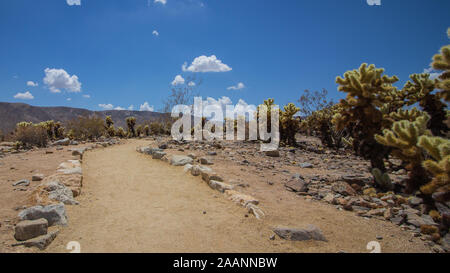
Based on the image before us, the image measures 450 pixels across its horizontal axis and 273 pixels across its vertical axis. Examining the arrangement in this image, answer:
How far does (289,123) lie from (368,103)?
7.19 meters

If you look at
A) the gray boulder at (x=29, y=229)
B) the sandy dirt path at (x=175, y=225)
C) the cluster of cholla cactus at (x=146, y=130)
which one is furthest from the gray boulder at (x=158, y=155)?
the cluster of cholla cactus at (x=146, y=130)

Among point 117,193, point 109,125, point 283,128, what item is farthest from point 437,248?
point 109,125

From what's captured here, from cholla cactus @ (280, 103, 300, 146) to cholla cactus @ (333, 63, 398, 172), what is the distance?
6771 millimetres

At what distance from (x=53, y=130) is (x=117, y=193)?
1846 centimetres

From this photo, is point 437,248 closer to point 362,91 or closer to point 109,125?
point 362,91

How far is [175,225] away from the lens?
3.88 metres

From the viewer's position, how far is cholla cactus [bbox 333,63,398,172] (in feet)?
18.8

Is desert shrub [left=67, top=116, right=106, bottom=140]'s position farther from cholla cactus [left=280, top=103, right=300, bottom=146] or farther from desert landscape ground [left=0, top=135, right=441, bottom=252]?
cholla cactus [left=280, top=103, right=300, bottom=146]

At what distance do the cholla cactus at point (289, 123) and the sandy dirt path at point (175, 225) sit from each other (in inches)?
314

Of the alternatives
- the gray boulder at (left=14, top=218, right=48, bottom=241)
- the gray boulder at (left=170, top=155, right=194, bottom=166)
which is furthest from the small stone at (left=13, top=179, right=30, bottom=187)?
the gray boulder at (left=170, top=155, right=194, bottom=166)

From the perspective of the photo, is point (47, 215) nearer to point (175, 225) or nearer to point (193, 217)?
point (175, 225)

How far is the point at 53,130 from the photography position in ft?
65.8

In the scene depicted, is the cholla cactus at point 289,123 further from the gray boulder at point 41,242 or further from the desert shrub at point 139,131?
the desert shrub at point 139,131

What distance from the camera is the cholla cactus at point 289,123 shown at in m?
12.9
